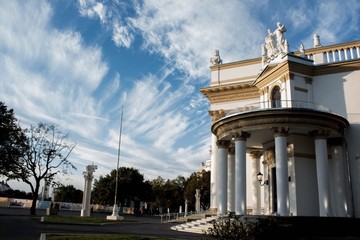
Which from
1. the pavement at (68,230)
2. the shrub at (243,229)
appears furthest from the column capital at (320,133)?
the pavement at (68,230)

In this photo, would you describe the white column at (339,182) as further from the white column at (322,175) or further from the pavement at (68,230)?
the pavement at (68,230)

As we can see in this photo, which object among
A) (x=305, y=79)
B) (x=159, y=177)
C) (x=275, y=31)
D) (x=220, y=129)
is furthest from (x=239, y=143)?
(x=159, y=177)

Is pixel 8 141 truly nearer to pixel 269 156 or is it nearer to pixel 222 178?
pixel 222 178

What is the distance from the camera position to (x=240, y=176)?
2103cm

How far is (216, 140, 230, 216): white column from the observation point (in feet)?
75.0

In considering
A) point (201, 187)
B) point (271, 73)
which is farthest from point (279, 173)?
point (201, 187)

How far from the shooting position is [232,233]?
40.6ft

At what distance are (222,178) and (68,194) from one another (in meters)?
101

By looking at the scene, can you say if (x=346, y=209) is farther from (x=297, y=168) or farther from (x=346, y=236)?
(x=297, y=168)

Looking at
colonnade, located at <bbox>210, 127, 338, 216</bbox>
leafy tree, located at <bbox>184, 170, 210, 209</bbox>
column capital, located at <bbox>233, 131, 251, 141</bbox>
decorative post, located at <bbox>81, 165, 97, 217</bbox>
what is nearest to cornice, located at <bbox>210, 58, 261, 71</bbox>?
colonnade, located at <bbox>210, 127, 338, 216</bbox>

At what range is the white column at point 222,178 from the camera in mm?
22875

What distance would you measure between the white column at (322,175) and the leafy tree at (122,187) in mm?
59570

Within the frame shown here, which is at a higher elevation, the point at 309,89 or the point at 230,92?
the point at 230,92

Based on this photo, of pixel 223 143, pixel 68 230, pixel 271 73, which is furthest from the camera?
pixel 271 73
